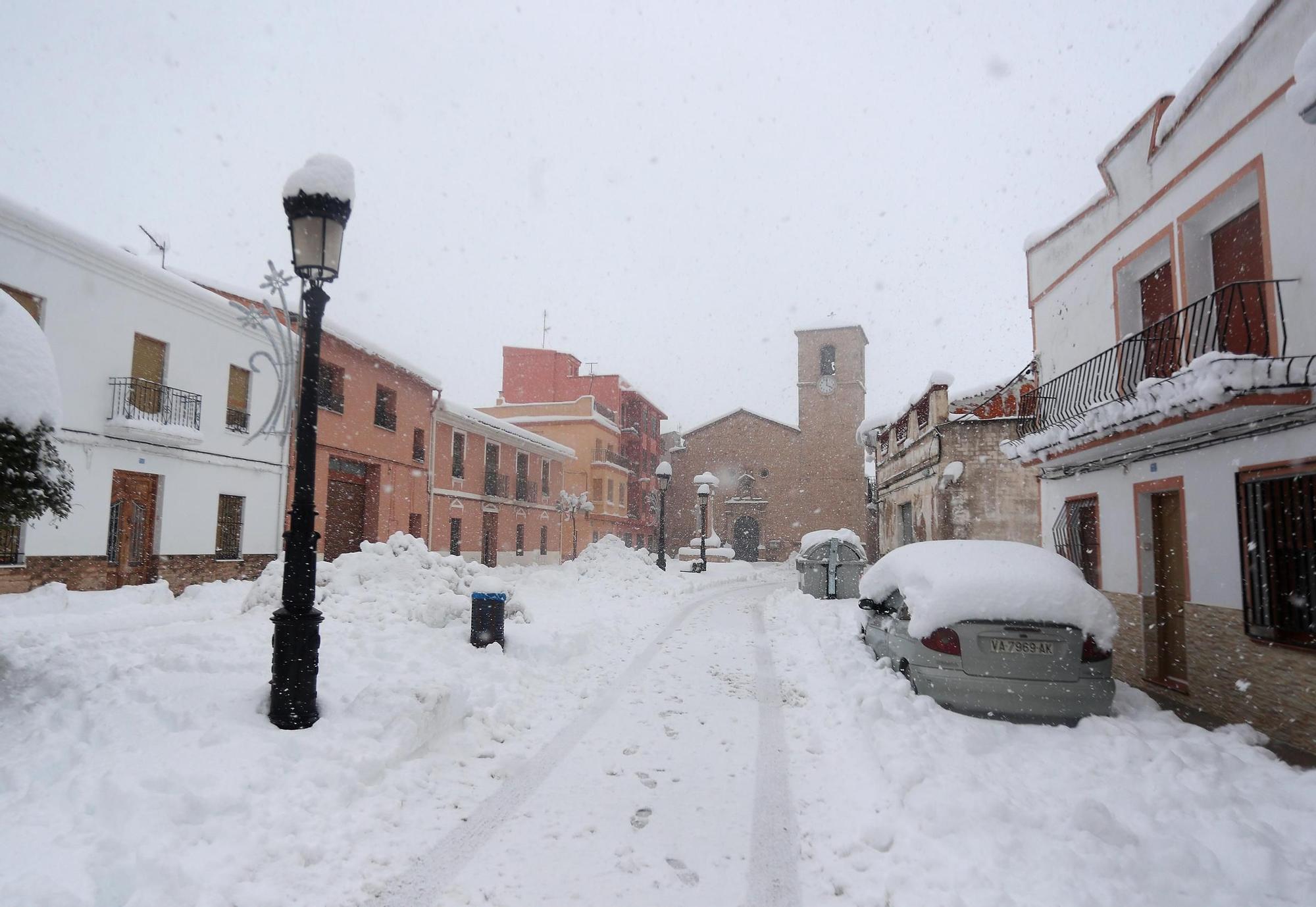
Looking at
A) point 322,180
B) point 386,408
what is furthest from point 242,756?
point 386,408

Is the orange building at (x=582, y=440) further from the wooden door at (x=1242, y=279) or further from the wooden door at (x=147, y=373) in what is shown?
the wooden door at (x=1242, y=279)

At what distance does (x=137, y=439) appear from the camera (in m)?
13.3

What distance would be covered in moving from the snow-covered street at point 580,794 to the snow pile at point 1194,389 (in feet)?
8.60

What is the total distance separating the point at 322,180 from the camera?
16.5 ft

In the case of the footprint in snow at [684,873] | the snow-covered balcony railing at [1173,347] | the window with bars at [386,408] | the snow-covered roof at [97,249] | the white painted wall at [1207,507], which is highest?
the snow-covered roof at [97,249]

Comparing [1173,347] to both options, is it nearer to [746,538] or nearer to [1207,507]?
[1207,507]

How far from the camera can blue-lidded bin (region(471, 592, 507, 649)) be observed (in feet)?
24.5

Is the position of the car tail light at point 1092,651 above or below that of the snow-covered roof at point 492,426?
below

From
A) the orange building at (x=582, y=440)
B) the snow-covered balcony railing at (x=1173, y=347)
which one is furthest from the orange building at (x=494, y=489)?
the snow-covered balcony railing at (x=1173, y=347)

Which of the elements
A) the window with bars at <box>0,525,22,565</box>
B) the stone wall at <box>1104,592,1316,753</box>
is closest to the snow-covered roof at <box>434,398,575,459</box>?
the window with bars at <box>0,525,22,565</box>

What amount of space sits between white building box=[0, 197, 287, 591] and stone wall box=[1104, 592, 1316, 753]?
11557mm

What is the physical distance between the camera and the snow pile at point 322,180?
502 cm

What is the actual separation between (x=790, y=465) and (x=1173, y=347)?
130ft

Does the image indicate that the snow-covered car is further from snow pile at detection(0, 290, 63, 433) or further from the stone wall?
snow pile at detection(0, 290, 63, 433)
